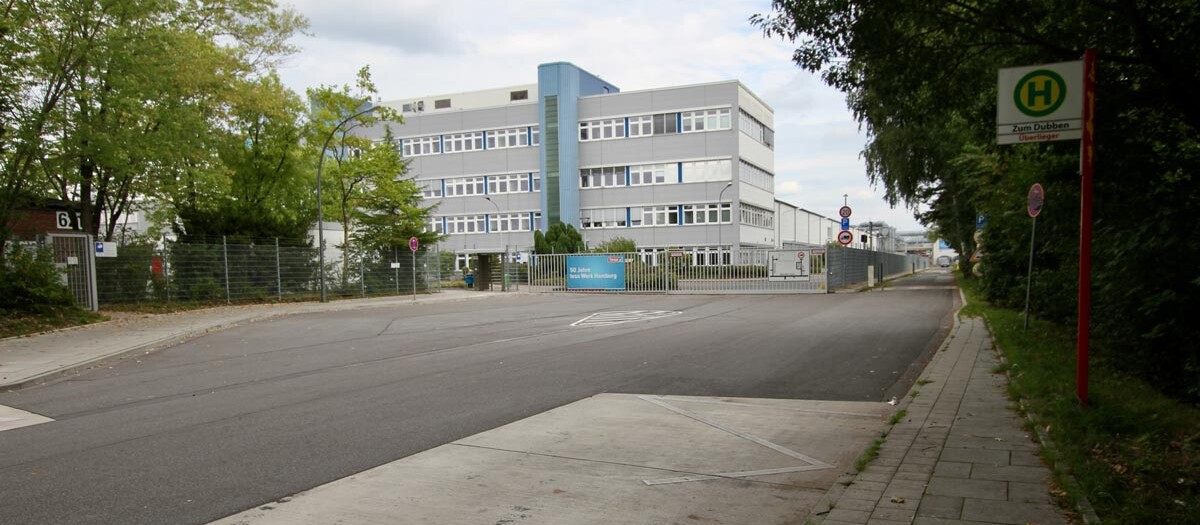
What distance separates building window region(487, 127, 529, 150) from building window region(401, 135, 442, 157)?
17.6ft

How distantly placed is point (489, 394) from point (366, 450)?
2.73 m

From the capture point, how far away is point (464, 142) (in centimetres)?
6888

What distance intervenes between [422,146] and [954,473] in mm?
69913

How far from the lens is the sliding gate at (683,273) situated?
35.3 metres

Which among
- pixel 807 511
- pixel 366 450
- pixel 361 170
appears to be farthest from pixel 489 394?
pixel 361 170

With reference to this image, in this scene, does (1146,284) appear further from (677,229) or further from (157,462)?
(677,229)

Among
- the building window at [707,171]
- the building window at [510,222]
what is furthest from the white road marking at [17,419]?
the building window at [510,222]

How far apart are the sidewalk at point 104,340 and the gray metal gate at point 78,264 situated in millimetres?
1567

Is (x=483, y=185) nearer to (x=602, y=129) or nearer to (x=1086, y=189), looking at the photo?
(x=602, y=129)

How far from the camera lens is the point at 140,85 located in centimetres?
2203

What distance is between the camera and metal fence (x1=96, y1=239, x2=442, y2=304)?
24531mm

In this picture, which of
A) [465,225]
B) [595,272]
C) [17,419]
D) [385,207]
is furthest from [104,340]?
[465,225]

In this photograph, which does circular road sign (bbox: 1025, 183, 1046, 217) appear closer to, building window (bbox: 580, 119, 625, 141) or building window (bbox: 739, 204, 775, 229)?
building window (bbox: 739, 204, 775, 229)

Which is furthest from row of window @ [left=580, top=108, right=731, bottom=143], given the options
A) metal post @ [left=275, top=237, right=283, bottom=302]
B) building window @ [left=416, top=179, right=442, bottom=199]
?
metal post @ [left=275, top=237, right=283, bottom=302]
